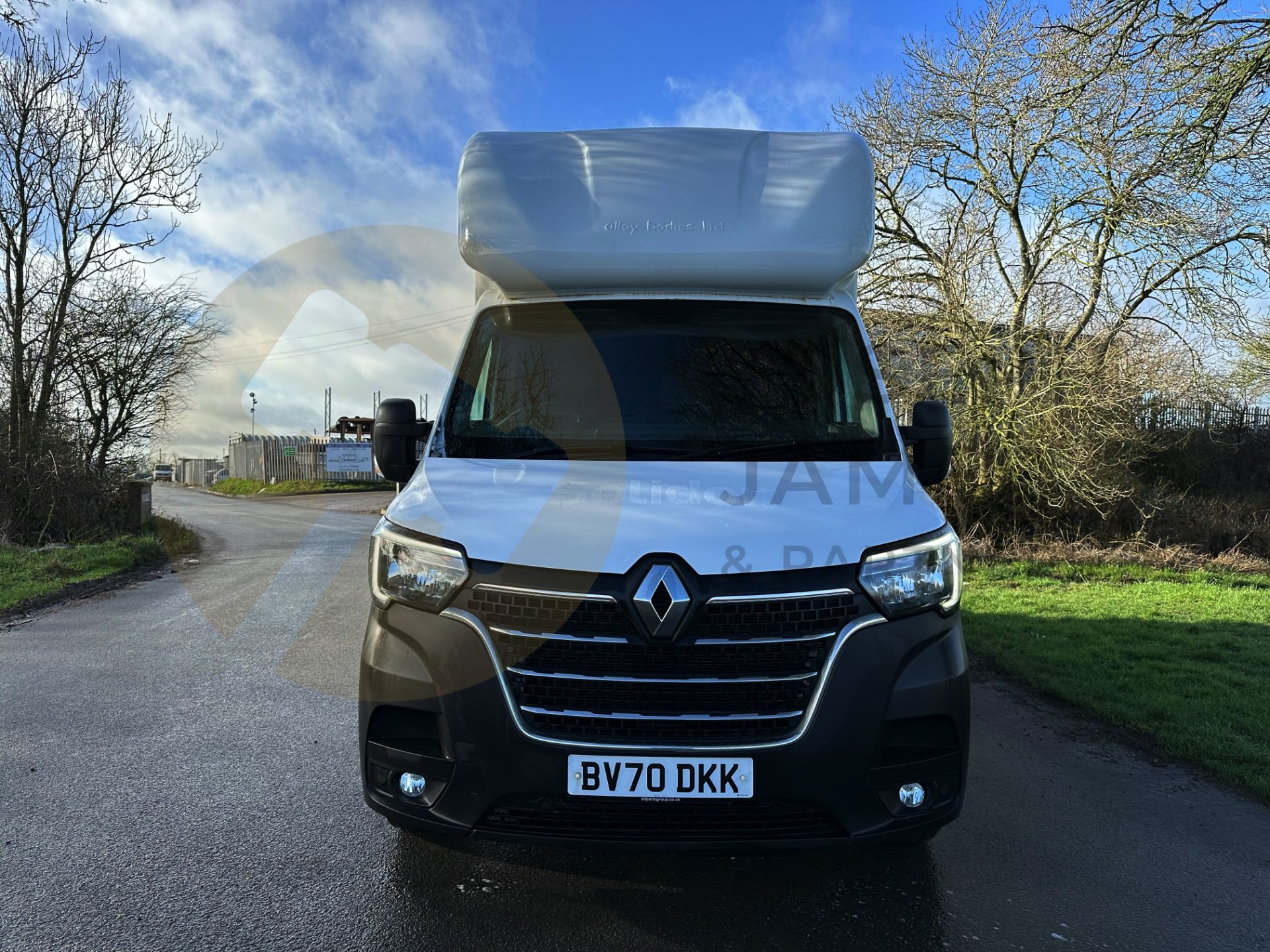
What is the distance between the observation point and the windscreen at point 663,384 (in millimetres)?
3441

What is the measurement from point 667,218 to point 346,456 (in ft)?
121

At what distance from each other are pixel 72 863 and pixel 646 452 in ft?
8.83

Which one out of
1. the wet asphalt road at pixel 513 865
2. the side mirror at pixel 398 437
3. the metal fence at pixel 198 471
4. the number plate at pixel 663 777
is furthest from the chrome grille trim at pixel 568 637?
the metal fence at pixel 198 471

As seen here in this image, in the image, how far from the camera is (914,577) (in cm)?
271

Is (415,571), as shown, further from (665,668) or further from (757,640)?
(757,640)

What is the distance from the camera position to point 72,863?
3123 millimetres

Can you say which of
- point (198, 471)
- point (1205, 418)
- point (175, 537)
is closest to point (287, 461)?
point (198, 471)

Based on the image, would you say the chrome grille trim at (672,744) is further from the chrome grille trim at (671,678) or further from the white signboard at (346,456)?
the white signboard at (346,456)

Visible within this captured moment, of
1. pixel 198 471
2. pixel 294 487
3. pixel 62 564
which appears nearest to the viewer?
pixel 62 564

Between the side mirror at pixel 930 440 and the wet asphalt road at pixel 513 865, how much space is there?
1.56 m

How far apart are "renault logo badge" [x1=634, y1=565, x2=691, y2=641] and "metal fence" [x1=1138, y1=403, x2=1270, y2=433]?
1209 cm

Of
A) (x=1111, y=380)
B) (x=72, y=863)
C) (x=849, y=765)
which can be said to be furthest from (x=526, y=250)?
(x=1111, y=380)

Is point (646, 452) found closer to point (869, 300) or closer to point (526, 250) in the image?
point (526, 250)

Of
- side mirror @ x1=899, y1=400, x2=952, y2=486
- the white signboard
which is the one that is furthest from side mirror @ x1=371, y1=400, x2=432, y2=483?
the white signboard
